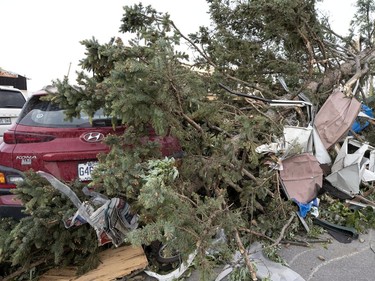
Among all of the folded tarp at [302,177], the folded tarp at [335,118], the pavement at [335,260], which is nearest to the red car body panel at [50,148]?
the folded tarp at [302,177]

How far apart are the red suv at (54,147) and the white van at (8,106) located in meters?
4.22

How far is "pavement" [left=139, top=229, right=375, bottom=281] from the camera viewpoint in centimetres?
285

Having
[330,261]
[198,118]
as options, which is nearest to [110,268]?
[198,118]

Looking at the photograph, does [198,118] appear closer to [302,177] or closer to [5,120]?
[302,177]

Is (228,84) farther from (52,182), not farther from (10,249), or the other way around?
(10,249)

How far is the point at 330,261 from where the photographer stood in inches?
123

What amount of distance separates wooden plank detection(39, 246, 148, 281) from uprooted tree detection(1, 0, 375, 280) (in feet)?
0.56

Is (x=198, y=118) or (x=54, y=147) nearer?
(x=54, y=147)

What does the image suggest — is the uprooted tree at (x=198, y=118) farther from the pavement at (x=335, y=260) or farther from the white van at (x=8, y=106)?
the white van at (x=8, y=106)

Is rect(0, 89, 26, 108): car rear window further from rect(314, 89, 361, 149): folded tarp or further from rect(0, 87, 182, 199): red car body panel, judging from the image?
rect(314, 89, 361, 149): folded tarp

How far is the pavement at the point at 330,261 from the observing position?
2.85 metres

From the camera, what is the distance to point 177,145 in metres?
3.32

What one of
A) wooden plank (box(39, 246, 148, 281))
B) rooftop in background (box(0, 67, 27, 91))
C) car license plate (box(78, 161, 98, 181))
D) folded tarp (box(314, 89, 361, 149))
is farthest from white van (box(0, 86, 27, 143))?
rooftop in background (box(0, 67, 27, 91))

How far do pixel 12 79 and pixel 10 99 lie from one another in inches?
780
